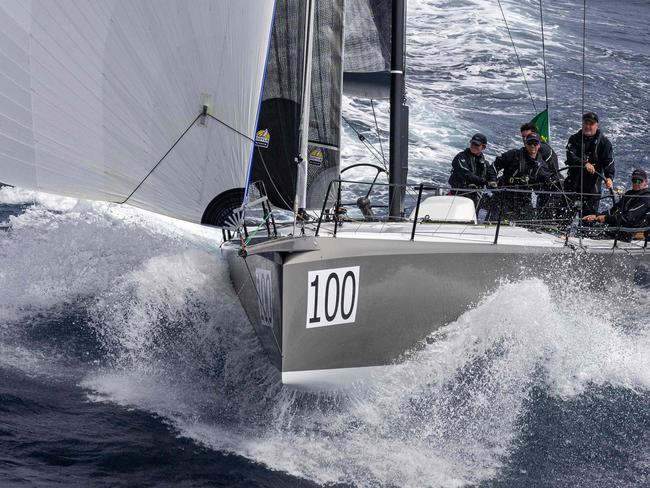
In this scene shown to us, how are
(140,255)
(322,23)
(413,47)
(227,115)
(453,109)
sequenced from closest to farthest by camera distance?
(227,115) < (322,23) < (140,255) < (453,109) < (413,47)

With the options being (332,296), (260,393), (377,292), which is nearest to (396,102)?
(377,292)

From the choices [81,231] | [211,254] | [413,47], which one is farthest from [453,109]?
[211,254]

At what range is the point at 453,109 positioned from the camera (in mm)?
16062

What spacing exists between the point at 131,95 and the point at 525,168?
3740 mm

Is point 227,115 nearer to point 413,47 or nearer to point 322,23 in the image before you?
point 322,23

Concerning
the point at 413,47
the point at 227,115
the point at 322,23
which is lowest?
the point at 227,115

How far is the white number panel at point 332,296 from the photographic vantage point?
5.28 meters

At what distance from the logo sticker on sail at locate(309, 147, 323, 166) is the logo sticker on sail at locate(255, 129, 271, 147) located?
101 centimetres

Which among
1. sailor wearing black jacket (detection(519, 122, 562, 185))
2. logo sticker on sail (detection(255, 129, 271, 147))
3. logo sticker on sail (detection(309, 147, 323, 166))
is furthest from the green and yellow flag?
logo sticker on sail (detection(255, 129, 271, 147))

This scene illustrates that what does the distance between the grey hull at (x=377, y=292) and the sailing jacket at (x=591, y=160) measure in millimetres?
2303

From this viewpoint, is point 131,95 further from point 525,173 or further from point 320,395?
point 525,173

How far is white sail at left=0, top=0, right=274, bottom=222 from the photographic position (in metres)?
5.56

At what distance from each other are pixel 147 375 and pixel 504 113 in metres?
11.3

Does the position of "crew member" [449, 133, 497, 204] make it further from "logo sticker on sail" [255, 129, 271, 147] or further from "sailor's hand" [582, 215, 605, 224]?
"logo sticker on sail" [255, 129, 271, 147]
